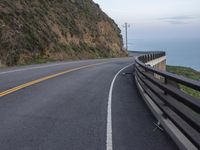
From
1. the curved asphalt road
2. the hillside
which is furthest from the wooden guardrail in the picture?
the hillside

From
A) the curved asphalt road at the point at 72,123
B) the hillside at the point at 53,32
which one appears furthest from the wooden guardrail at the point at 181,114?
the hillside at the point at 53,32

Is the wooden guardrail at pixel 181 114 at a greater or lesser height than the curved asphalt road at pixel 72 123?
greater

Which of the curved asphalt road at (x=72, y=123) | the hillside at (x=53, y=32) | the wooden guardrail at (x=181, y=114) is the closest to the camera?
the wooden guardrail at (x=181, y=114)

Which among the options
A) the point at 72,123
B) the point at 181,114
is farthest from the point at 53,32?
the point at 181,114

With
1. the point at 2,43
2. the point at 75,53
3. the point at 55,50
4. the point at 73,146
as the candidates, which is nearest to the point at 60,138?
the point at 73,146

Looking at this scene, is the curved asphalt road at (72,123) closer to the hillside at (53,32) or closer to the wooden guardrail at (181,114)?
the wooden guardrail at (181,114)

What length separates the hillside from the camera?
116ft

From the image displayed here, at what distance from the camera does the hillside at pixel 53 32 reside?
116 ft

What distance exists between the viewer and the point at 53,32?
48094 mm

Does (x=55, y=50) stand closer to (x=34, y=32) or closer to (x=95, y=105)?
(x=34, y=32)

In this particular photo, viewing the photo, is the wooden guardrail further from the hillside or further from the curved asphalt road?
the hillside

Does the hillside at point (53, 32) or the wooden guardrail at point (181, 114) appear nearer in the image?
the wooden guardrail at point (181, 114)

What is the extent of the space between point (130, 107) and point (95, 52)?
48.9m

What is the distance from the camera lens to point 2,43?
3269cm
